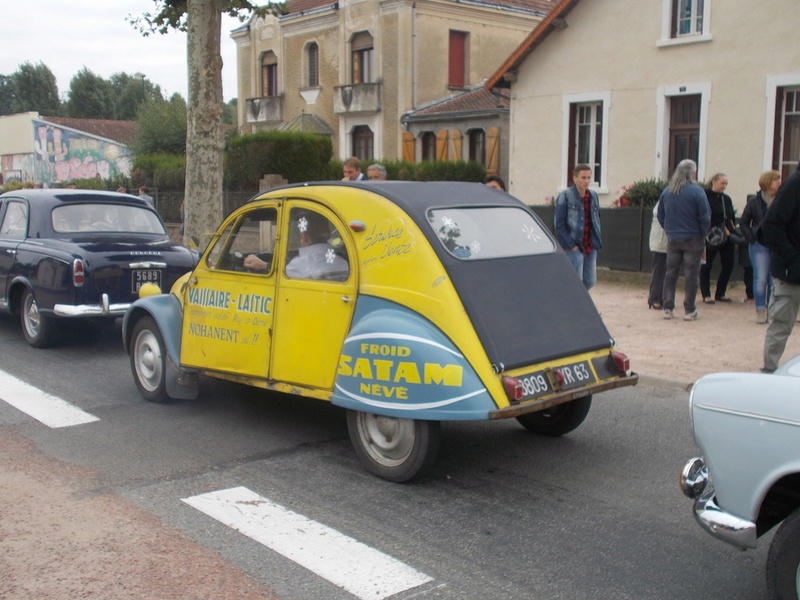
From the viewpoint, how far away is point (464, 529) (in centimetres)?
473

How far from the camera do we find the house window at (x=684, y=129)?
62.7 ft

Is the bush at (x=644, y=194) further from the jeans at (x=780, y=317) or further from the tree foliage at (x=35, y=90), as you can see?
the tree foliage at (x=35, y=90)

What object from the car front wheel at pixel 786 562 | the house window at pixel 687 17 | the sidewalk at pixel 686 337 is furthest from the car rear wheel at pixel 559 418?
the house window at pixel 687 17

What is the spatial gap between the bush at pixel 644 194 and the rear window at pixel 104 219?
33.7ft

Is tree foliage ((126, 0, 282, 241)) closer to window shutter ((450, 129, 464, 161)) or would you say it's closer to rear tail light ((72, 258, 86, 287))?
rear tail light ((72, 258, 86, 287))

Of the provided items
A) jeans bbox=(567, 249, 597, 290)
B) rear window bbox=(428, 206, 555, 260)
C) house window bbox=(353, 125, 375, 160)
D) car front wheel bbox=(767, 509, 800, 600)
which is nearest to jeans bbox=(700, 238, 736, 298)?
jeans bbox=(567, 249, 597, 290)

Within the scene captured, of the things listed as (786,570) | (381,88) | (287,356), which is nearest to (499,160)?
(381,88)

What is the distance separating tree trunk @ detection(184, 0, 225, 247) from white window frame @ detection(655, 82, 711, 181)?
32.3 feet

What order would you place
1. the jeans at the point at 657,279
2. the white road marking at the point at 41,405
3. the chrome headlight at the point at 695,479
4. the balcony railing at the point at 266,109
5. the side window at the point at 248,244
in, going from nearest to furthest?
the chrome headlight at the point at 695,479 → the side window at the point at 248,244 → the white road marking at the point at 41,405 → the jeans at the point at 657,279 → the balcony railing at the point at 266,109

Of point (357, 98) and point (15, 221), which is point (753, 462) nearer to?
point (15, 221)

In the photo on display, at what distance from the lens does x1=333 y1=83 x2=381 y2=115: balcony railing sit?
35656 millimetres

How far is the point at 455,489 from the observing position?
5.36 m

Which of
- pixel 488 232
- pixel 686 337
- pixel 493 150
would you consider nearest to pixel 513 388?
pixel 488 232

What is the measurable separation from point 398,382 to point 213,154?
430 inches
